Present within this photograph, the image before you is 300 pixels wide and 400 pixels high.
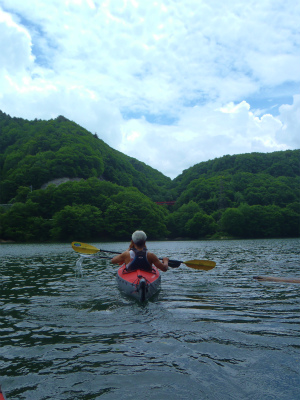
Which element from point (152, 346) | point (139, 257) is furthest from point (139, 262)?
point (152, 346)

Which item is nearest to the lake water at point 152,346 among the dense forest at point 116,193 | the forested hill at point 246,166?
the dense forest at point 116,193

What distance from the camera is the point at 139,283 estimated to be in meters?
8.32

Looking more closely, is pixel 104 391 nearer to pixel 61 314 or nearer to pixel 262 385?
pixel 262 385

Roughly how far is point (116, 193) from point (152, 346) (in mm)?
93629

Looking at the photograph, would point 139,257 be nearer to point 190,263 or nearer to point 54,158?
point 190,263

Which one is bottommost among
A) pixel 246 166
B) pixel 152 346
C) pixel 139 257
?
pixel 152 346

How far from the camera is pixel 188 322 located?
664 cm

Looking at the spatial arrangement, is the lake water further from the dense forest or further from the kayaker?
the dense forest

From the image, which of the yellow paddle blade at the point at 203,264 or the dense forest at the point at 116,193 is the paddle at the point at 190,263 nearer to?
the yellow paddle blade at the point at 203,264

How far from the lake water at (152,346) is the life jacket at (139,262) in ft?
2.79

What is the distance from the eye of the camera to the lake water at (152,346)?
3943mm

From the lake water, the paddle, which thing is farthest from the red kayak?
the paddle

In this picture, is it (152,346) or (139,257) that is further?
(139,257)

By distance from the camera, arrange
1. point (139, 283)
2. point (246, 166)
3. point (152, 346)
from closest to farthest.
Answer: point (152, 346), point (139, 283), point (246, 166)
